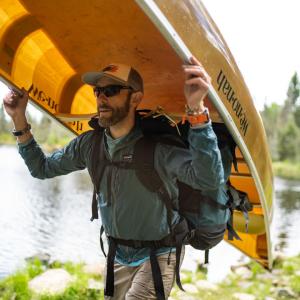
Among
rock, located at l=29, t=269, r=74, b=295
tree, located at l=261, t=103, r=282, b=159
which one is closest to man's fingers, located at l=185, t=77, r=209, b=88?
rock, located at l=29, t=269, r=74, b=295

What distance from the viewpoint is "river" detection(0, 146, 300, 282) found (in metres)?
9.86

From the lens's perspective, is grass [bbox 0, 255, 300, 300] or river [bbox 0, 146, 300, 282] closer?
grass [bbox 0, 255, 300, 300]

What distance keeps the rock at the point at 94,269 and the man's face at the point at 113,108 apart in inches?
210

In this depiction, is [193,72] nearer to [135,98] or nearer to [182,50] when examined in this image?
[182,50]

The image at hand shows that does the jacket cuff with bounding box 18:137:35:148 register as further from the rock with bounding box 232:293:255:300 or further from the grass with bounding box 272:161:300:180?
the grass with bounding box 272:161:300:180

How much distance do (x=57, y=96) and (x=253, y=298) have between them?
14.6 feet

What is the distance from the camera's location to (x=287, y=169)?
4331 cm

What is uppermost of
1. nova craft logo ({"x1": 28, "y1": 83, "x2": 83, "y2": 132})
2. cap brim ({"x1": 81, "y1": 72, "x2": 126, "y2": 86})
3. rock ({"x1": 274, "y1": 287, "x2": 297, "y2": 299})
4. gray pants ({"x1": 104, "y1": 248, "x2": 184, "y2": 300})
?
nova craft logo ({"x1": 28, "y1": 83, "x2": 83, "y2": 132})

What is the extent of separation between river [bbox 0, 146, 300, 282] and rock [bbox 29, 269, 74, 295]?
1.72 metres

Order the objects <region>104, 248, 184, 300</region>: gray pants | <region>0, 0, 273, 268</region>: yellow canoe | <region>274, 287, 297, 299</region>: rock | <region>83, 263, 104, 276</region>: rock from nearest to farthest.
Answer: <region>104, 248, 184, 300</region>: gray pants
<region>0, 0, 273, 268</region>: yellow canoe
<region>274, 287, 297, 299</region>: rock
<region>83, 263, 104, 276</region>: rock

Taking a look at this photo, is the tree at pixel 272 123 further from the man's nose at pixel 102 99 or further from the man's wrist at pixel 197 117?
the man's wrist at pixel 197 117

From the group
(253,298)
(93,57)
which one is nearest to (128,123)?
(93,57)

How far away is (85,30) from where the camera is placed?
3635 mm

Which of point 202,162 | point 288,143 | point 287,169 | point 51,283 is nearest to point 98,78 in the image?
point 202,162
